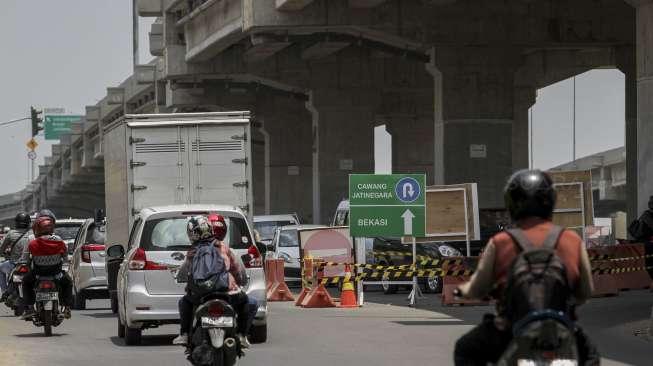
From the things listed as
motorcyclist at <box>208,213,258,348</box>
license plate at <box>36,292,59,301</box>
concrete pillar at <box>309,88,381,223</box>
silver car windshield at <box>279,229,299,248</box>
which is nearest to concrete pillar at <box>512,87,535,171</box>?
concrete pillar at <box>309,88,381,223</box>

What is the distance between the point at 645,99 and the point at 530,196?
2041 cm

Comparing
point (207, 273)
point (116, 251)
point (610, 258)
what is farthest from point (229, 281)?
point (610, 258)

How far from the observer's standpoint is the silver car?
1928cm

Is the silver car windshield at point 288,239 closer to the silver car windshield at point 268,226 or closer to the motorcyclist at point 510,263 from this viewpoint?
the silver car windshield at point 268,226

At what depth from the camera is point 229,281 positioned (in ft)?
43.6

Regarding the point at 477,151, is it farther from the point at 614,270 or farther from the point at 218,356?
the point at 218,356

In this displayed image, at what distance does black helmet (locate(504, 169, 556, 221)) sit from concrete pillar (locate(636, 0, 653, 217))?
2014 cm

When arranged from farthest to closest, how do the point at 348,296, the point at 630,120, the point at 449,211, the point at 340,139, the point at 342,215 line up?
the point at 340,139 < the point at 630,120 < the point at 342,215 < the point at 449,211 < the point at 348,296

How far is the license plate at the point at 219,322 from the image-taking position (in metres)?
12.9

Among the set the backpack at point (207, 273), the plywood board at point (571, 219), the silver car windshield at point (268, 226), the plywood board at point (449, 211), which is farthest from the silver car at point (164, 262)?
the silver car windshield at point (268, 226)

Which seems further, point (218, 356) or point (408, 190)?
point (408, 190)

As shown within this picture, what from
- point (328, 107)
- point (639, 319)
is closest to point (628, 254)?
point (639, 319)

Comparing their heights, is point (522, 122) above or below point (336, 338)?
above

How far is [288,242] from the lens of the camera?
132 ft
